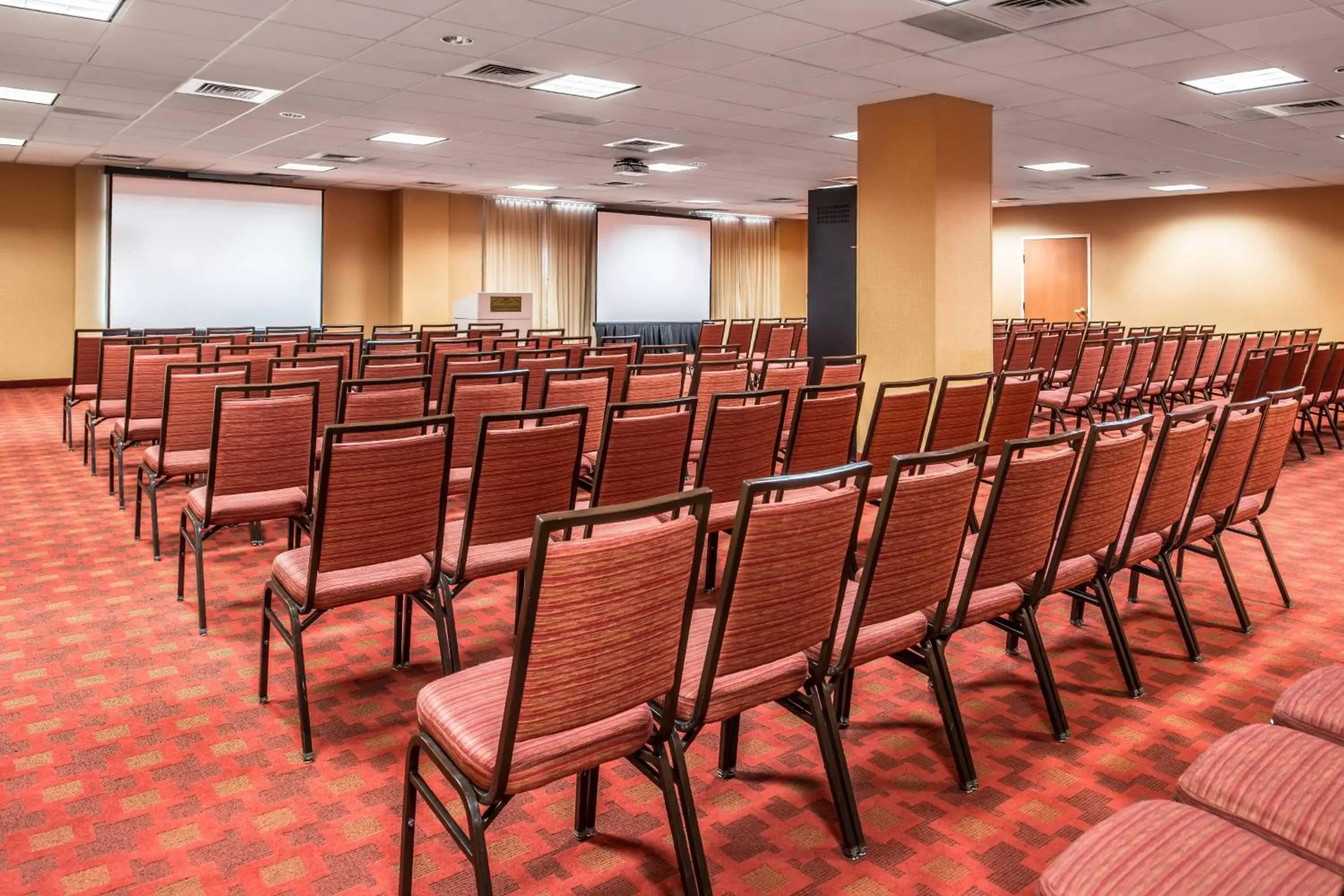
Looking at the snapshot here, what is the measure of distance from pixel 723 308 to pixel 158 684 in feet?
60.8

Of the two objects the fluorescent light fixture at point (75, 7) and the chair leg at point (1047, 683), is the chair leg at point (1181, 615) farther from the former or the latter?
the fluorescent light fixture at point (75, 7)

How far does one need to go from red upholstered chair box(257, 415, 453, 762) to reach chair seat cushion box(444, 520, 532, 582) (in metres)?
0.07

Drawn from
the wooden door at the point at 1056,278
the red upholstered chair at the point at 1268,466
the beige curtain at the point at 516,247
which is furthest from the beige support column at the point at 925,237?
the wooden door at the point at 1056,278

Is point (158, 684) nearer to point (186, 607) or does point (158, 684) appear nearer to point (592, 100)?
point (186, 607)

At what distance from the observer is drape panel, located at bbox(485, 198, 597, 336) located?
698 inches

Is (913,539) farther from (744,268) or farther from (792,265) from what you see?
(792,265)

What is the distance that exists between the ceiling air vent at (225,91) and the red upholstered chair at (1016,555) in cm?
718

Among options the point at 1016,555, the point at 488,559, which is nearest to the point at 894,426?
the point at 1016,555

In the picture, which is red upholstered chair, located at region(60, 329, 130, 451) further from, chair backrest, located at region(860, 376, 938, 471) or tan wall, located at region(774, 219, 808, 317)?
tan wall, located at region(774, 219, 808, 317)

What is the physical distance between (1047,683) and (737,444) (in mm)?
1549

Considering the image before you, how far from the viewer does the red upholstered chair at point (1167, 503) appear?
3.47 m

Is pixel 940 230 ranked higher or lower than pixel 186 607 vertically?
higher

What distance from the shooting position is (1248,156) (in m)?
11.7

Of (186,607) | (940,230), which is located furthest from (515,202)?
(186,607)
